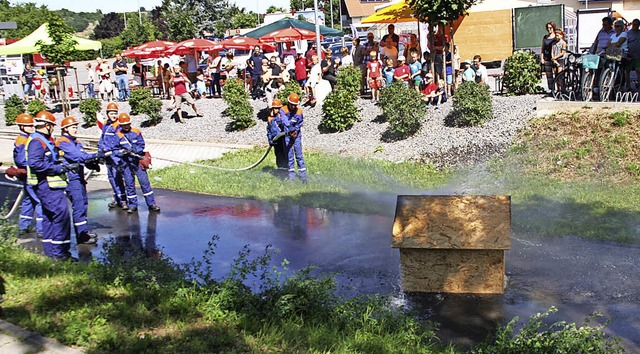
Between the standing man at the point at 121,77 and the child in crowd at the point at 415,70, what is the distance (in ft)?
39.1

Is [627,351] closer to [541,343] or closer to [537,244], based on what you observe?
[541,343]

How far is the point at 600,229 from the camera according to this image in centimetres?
993

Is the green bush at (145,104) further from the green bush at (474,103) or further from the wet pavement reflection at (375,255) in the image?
the green bush at (474,103)

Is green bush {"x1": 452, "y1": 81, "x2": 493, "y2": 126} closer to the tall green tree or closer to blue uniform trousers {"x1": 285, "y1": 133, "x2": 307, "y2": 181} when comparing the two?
blue uniform trousers {"x1": 285, "y1": 133, "x2": 307, "y2": 181}

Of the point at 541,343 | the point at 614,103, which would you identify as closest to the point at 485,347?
the point at 541,343

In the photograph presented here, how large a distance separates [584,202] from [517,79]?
6.85 m

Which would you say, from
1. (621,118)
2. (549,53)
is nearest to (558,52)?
(549,53)

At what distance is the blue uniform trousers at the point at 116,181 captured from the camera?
13031 mm

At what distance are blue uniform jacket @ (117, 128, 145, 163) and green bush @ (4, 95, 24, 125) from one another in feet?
51.7

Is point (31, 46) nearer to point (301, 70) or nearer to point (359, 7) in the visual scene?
point (301, 70)

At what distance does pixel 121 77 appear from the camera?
88.6 ft

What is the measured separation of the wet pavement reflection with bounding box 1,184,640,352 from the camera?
24.2ft

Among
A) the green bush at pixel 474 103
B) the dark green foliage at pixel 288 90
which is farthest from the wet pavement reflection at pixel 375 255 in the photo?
the dark green foliage at pixel 288 90

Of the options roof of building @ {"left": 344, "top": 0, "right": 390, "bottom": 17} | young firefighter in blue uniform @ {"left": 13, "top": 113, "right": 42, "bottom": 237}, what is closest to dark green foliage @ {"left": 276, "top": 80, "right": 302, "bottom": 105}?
young firefighter in blue uniform @ {"left": 13, "top": 113, "right": 42, "bottom": 237}
